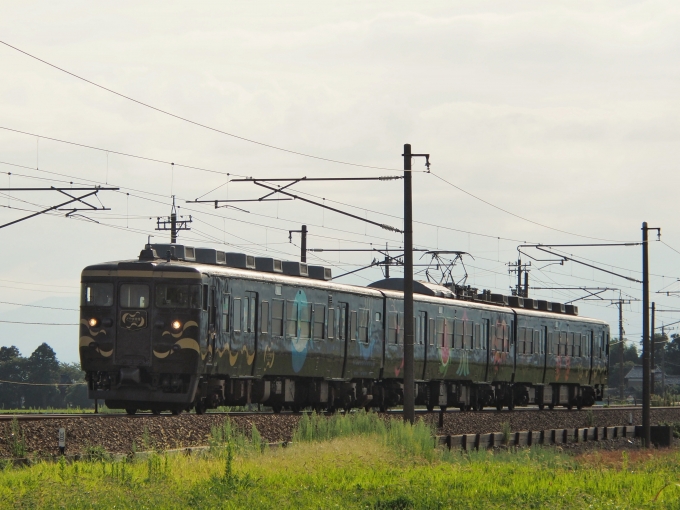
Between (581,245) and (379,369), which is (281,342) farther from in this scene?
(581,245)

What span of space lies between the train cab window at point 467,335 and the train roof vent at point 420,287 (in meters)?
1.10

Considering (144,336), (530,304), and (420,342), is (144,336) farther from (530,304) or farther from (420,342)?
(530,304)

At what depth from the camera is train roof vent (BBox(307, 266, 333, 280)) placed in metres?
33.3

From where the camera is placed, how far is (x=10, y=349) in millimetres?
96000

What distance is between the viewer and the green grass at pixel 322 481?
15.5m

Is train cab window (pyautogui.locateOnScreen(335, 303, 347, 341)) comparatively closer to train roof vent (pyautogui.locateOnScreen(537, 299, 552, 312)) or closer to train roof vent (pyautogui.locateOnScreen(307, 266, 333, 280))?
train roof vent (pyautogui.locateOnScreen(307, 266, 333, 280))

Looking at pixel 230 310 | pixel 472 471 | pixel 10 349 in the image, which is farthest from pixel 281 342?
pixel 10 349

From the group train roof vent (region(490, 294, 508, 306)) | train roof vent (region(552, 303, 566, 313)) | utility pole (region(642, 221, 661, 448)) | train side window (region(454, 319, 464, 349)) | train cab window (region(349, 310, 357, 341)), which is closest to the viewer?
train cab window (region(349, 310, 357, 341))

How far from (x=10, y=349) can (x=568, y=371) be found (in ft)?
190

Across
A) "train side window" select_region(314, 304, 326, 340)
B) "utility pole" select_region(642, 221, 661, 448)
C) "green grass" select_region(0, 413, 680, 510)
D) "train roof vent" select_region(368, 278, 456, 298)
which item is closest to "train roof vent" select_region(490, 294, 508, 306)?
"train roof vent" select_region(368, 278, 456, 298)

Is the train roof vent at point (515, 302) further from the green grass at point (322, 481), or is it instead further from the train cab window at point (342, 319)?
the green grass at point (322, 481)

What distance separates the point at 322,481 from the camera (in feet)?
59.1

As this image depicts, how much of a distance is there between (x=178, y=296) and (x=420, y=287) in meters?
14.8

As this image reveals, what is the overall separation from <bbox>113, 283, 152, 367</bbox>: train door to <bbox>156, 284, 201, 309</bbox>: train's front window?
286mm
